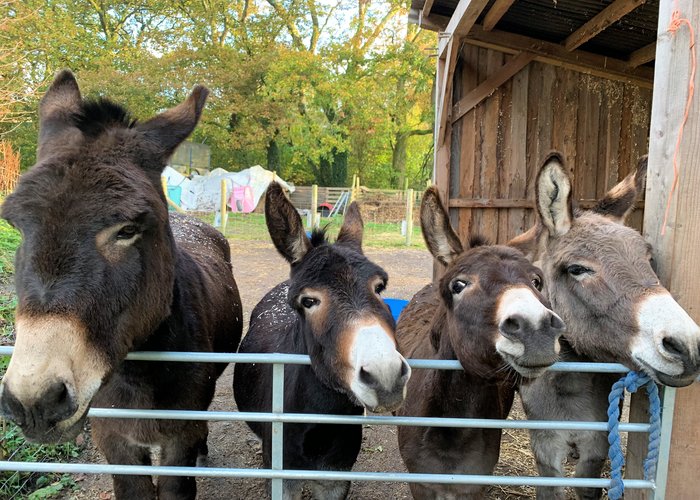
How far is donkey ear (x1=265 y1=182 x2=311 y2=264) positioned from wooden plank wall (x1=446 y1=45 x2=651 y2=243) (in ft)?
14.7

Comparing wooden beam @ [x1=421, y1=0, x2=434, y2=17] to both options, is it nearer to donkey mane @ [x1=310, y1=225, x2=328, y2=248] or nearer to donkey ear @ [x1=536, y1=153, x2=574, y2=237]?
donkey ear @ [x1=536, y1=153, x2=574, y2=237]

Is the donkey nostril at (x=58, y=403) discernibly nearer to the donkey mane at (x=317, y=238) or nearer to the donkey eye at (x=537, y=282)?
the donkey mane at (x=317, y=238)

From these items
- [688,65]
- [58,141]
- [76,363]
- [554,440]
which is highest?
[688,65]

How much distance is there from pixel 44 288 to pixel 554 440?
111 inches

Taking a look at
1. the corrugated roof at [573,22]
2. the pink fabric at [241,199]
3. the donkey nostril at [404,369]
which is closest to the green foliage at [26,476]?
the donkey nostril at [404,369]

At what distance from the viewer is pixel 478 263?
91.0 inches

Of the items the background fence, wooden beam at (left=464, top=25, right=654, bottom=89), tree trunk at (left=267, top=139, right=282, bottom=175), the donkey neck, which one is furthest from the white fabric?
the donkey neck

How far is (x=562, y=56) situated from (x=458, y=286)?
5480mm

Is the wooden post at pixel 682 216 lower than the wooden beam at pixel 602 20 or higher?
lower

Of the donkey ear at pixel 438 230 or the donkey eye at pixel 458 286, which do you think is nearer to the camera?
the donkey eye at pixel 458 286

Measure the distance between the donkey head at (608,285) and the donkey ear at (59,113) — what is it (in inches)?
99.2

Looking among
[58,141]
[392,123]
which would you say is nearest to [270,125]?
[392,123]

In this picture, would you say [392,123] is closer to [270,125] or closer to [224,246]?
[270,125]

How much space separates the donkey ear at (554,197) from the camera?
2693mm
